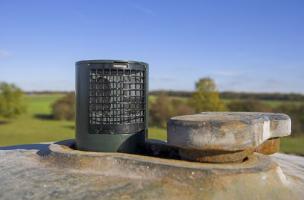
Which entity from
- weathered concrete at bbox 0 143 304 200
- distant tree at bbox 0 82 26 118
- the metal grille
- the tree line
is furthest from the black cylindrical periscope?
distant tree at bbox 0 82 26 118

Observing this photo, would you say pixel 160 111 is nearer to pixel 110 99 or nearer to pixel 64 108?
pixel 64 108

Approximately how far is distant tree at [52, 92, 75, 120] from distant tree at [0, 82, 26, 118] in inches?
163

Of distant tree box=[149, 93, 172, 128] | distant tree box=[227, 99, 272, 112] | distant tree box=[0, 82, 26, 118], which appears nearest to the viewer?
distant tree box=[227, 99, 272, 112]

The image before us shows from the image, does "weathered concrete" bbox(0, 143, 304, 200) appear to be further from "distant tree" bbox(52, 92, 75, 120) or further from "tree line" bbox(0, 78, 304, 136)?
"distant tree" bbox(52, 92, 75, 120)

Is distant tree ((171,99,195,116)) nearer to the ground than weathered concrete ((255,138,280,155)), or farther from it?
nearer to the ground

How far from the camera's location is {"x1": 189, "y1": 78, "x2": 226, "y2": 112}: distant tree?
32.2m

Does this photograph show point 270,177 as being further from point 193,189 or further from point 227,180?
point 193,189

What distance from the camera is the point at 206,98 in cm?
3341

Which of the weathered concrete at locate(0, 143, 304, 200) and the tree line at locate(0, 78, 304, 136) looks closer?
the weathered concrete at locate(0, 143, 304, 200)

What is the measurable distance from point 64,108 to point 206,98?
20344 millimetres

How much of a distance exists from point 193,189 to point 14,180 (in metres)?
2.20

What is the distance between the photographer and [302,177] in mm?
5238

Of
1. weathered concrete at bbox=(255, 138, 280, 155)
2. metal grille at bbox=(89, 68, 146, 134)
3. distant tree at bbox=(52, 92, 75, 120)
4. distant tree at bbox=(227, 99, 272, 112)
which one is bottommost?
distant tree at bbox=(52, 92, 75, 120)

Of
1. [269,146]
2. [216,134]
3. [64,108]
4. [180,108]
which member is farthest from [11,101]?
[216,134]
